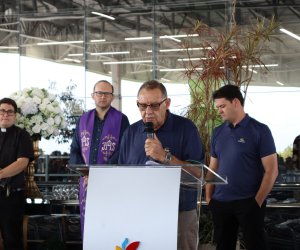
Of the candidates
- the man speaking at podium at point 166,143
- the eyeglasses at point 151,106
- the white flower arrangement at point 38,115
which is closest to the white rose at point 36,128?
the white flower arrangement at point 38,115

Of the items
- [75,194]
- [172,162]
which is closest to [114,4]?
[75,194]

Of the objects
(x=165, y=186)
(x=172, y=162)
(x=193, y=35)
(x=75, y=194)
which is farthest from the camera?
(x=193, y=35)

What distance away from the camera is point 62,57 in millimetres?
10797

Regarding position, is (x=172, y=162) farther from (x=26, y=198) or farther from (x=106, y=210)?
(x=26, y=198)

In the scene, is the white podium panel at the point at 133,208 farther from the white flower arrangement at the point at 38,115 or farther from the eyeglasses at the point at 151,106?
the white flower arrangement at the point at 38,115

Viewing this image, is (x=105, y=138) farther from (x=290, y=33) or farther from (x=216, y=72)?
(x=290, y=33)

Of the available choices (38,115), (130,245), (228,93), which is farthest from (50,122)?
(130,245)

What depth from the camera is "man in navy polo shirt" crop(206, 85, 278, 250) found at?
16.2ft

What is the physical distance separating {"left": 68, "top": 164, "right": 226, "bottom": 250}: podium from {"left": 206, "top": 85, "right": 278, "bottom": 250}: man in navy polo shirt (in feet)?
5.70

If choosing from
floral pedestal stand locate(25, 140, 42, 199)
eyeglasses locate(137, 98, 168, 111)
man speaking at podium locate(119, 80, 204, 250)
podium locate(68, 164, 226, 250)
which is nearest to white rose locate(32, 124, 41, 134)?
floral pedestal stand locate(25, 140, 42, 199)

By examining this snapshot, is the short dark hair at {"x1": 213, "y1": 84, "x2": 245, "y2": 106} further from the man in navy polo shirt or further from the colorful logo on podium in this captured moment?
the colorful logo on podium

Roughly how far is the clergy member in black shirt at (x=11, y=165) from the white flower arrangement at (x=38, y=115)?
0.40 metres

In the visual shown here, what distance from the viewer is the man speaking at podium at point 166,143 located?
129 inches

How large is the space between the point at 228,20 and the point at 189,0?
676 mm
